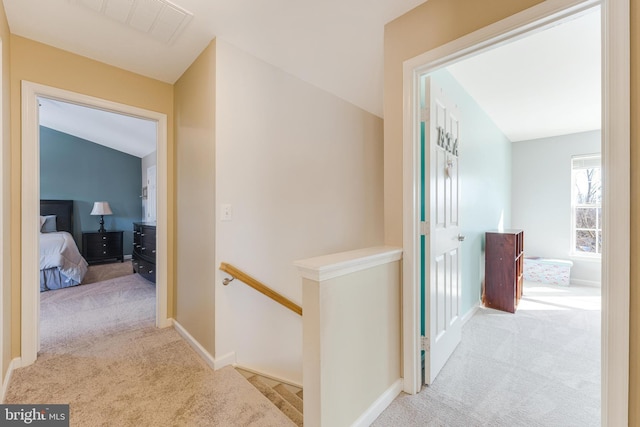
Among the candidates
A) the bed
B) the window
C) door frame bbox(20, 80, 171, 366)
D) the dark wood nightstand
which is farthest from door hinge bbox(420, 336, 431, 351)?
the dark wood nightstand

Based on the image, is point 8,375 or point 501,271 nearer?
point 8,375

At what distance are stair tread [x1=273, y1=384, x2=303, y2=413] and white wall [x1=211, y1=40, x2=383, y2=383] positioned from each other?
0.58 feet

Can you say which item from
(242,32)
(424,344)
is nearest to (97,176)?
(242,32)

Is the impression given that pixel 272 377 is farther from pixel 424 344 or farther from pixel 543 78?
pixel 543 78

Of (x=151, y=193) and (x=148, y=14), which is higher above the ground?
(x=148, y=14)

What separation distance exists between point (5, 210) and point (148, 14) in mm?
1576

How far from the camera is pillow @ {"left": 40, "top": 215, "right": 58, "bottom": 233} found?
507cm

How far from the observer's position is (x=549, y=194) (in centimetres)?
447

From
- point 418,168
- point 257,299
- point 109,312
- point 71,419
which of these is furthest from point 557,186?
point 109,312

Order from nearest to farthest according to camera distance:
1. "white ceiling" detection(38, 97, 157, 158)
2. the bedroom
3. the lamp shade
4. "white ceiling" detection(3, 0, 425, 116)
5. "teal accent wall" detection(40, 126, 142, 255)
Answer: "white ceiling" detection(3, 0, 425, 116), "white ceiling" detection(38, 97, 157, 158), the bedroom, "teal accent wall" detection(40, 126, 142, 255), the lamp shade

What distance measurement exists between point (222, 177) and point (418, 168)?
137 cm

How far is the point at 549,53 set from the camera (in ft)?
6.95

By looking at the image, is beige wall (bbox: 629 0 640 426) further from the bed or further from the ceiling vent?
the bed

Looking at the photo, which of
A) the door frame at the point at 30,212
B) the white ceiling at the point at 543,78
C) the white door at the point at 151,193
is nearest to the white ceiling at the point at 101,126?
the white door at the point at 151,193
